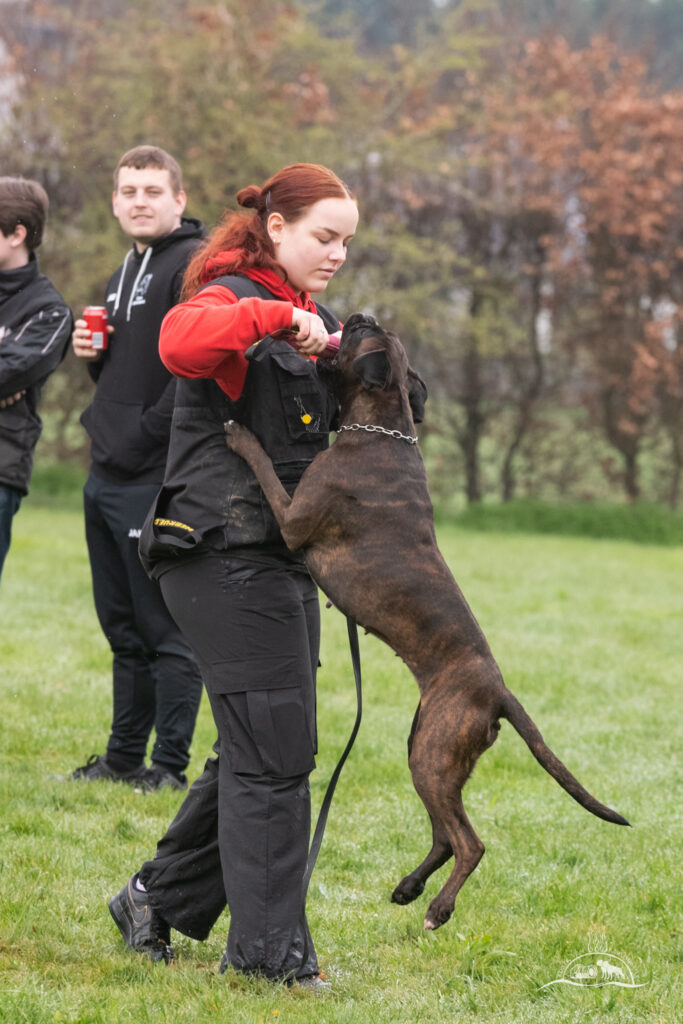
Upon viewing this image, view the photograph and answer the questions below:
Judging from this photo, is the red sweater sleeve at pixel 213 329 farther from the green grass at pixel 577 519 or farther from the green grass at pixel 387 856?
the green grass at pixel 577 519

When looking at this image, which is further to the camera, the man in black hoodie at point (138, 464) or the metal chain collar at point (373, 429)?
the man in black hoodie at point (138, 464)

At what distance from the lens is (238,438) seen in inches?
118

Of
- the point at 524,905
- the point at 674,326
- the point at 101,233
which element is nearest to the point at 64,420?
the point at 101,233

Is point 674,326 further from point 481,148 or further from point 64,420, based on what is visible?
point 64,420

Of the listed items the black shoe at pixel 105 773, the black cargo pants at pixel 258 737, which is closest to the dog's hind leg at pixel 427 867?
the black cargo pants at pixel 258 737

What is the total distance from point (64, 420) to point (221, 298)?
1327 cm

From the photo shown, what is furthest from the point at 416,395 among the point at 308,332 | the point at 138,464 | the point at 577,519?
the point at 577,519

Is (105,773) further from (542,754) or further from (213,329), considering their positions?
(213,329)

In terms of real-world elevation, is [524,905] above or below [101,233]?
below

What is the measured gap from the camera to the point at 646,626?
930cm

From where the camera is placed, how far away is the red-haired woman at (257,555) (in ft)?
9.75

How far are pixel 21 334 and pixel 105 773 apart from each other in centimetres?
189

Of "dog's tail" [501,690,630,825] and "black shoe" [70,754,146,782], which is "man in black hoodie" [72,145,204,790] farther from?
"dog's tail" [501,690,630,825]

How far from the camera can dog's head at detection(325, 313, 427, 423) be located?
2.97 meters
